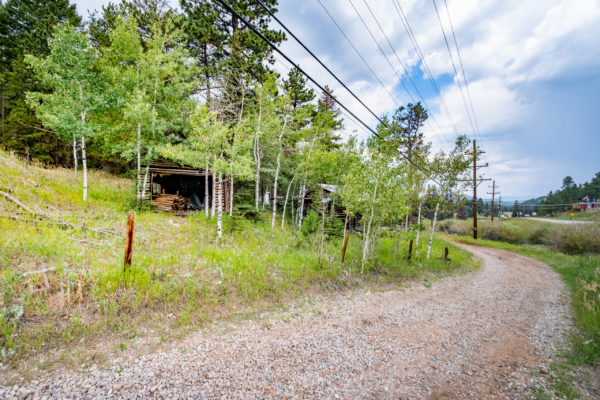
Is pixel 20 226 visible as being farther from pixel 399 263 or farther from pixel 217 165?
pixel 399 263

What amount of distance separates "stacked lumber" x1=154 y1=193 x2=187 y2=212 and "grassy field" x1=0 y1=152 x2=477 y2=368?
3715mm

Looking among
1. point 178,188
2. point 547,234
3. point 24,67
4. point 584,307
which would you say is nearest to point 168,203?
point 178,188

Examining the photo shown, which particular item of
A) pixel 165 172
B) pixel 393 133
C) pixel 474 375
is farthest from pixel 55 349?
pixel 165 172

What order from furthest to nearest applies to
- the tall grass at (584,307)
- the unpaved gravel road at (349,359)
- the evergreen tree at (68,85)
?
the evergreen tree at (68,85) → the tall grass at (584,307) → the unpaved gravel road at (349,359)

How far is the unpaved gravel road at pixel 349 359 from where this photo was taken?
3.21m

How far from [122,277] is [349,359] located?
547 cm

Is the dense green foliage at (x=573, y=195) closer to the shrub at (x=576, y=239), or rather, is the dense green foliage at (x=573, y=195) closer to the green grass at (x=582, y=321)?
the shrub at (x=576, y=239)

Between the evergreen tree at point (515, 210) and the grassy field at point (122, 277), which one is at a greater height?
the evergreen tree at point (515, 210)

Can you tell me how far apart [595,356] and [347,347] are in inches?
204

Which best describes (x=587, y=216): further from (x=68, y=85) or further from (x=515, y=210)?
(x=68, y=85)

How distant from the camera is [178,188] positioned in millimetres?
20984

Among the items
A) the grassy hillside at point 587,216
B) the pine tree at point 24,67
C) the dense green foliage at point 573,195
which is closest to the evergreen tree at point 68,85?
the pine tree at point 24,67

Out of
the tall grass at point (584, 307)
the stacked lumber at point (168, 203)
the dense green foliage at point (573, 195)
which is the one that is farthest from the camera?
the dense green foliage at point (573, 195)

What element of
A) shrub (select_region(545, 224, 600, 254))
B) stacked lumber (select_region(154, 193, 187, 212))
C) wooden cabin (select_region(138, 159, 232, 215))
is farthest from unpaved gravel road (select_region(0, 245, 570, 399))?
shrub (select_region(545, 224, 600, 254))
